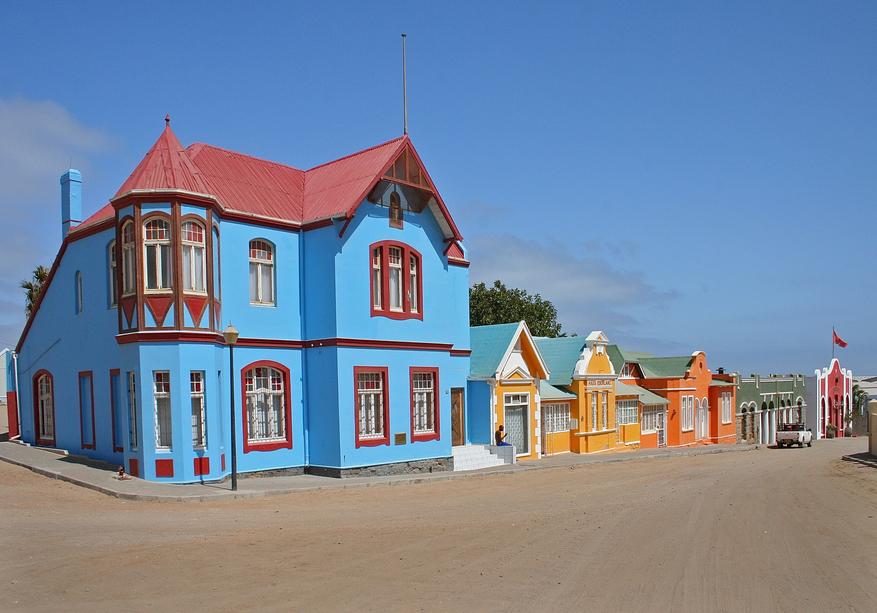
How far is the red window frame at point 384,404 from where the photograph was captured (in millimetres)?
21734

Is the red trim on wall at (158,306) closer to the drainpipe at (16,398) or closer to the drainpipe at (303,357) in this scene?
the drainpipe at (303,357)

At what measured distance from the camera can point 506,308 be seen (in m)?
53.0

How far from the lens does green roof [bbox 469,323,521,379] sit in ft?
94.2

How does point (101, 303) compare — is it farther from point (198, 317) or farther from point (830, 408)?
point (830, 408)

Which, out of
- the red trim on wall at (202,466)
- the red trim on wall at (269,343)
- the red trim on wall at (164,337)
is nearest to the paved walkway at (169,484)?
the red trim on wall at (202,466)

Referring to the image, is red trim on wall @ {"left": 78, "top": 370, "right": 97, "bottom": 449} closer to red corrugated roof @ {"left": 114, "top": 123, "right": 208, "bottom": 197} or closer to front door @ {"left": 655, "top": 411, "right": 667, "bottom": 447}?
red corrugated roof @ {"left": 114, "top": 123, "right": 208, "bottom": 197}

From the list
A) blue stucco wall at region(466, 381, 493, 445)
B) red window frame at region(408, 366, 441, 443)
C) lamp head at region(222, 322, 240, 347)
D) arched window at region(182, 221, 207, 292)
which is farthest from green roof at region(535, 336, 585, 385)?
lamp head at region(222, 322, 240, 347)

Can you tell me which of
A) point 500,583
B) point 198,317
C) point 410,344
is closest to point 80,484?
point 198,317

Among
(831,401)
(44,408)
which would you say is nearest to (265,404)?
(44,408)

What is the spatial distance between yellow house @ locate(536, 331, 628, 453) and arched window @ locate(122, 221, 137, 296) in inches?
767

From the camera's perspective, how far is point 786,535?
1277cm

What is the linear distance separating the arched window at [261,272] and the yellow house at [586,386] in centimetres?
1579

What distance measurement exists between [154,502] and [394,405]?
27.6 feet

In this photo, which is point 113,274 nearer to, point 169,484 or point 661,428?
point 169,484
